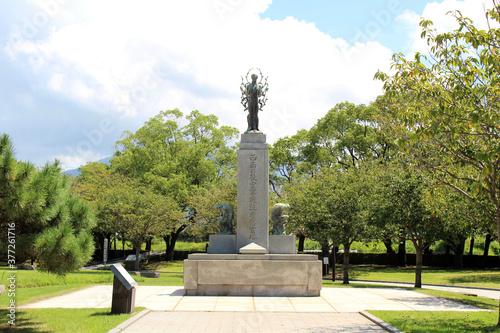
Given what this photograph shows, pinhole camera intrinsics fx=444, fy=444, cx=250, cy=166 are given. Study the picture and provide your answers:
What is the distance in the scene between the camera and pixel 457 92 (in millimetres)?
9336

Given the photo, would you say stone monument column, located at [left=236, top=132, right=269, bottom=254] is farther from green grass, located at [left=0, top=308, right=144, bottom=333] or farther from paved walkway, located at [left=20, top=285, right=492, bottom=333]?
green grass, located at [left=0, top=308, right=144, bottom=333]

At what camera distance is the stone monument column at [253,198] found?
14641 millimetres

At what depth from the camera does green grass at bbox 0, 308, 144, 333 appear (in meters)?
8.34

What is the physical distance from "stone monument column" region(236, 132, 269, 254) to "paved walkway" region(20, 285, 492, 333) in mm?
2334

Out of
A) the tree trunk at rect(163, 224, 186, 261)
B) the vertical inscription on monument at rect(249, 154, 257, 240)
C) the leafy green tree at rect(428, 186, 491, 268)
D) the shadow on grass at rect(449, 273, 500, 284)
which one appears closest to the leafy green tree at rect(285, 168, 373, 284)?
the leafy green tree at rect(428, 186, 491, 268)

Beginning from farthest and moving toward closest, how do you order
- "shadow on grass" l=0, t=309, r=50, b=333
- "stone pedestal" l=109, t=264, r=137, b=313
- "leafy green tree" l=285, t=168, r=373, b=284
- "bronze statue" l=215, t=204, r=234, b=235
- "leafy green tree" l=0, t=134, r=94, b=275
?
"leafy green tree" l=285, t=168, r=373, b=284 < "bronze statue" l=215, t=204, r=234, b=235 < "stone pedestal" l=109, t=264, r=137, b=313 < "shadow on grass" l=0, t=309, r=50, b=333 < "leafy green tree" l=0, t=134, r=94, b=275

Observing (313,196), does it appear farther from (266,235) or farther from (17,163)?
(17,163)

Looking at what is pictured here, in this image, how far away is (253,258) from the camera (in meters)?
13.5

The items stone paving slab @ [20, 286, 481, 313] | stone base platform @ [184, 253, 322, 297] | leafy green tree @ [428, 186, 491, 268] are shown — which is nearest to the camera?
stone paving slab @ [20, 286, 481, 313]

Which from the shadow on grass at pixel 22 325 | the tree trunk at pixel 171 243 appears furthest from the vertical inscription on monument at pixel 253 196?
the tree trunk at pixel 171 243

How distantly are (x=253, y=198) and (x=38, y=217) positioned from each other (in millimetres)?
7839

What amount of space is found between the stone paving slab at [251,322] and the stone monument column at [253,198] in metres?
4.21

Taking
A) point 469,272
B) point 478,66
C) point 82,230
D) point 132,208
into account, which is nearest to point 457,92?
point 478,66

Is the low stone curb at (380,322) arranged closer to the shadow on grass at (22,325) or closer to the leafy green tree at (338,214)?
the shadow on grass at (22,325)
